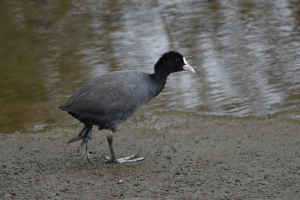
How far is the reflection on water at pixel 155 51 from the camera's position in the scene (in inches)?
259

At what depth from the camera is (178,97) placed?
22.4ft

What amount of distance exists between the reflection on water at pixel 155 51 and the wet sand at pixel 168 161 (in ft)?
1.40

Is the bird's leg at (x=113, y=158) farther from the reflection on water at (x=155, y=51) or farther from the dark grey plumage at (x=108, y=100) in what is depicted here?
the reflection on water at (x=155, y=51)

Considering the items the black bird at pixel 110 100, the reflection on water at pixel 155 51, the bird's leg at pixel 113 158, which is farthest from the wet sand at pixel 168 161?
the reflection on water at pixel 155 51

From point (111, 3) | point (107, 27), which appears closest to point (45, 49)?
point (107, 27)

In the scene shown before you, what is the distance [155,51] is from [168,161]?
12.5 ft

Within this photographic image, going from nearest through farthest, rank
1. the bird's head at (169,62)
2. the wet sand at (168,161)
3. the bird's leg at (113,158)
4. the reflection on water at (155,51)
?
the wet sand at (168,161) → the bird's leg at (113,158) → the bird's head at (169,62) → the reflection on water at (155,51)

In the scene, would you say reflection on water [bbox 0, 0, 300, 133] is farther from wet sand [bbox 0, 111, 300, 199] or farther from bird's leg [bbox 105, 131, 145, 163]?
bird's leg [bbox 105, 131, 145, 163]

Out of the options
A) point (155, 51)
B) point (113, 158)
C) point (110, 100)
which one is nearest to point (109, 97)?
point (110, 100)

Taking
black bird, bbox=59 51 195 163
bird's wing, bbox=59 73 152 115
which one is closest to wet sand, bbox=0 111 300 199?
black bird, bbox=59 51 195 163

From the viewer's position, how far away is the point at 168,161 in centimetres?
507

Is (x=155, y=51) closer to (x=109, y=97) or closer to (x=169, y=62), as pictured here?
(x=169, y=62)

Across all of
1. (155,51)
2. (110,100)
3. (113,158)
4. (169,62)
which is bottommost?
(155,51)

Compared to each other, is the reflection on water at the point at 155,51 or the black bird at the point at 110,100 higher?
the black bird at the point at 110,100
